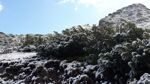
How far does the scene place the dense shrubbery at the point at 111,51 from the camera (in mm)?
11109

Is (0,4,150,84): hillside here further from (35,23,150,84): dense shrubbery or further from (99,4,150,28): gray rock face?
(99,4,150,28): gray rock face

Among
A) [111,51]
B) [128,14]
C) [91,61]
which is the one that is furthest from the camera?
[128,14]

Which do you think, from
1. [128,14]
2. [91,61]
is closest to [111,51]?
[91,61]

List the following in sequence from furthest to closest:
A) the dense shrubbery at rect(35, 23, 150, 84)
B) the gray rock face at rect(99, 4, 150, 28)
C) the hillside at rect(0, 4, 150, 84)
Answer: the gray rock face at rect(99, 4, 150, 28)
the hillside at rect(0, 4, 150, 84)
the dense shrubbery at rect(35, 23, 150, 84)

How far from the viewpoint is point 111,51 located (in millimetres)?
12398

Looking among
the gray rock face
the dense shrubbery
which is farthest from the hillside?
the gray rock face

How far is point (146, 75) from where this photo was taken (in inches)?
392

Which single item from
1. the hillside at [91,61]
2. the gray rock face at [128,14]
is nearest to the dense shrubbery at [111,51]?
the hillside at [91,61]

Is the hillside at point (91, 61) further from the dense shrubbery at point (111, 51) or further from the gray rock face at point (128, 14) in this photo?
the gray rock face at point (128, 14)

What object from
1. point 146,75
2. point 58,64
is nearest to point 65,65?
point 58,64

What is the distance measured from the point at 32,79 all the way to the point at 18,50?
7.68m

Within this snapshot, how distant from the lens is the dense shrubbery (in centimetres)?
1111

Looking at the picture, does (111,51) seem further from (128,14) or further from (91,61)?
(128,14)

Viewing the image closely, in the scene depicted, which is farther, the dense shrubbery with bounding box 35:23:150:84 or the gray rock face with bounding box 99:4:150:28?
the gray rock face with bounding box 99:4:150:28
